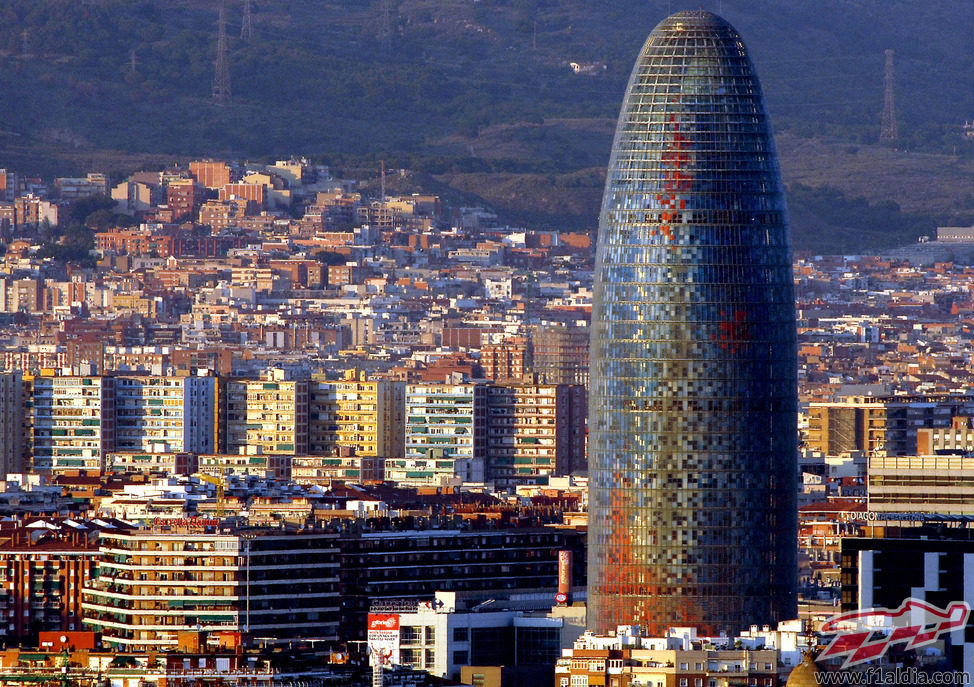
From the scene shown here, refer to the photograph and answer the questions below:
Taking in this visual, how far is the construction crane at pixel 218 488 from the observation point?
252 feet

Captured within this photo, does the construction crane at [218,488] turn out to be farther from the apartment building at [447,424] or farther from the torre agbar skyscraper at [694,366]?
the apartment building at [447,424]

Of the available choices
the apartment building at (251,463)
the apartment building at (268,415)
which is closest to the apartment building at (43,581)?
the apartment building at (251,463)

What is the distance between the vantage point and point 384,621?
57750mm

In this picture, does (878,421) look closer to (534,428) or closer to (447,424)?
(534,428)

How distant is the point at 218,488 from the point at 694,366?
22.2 meters

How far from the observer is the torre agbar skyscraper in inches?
2456

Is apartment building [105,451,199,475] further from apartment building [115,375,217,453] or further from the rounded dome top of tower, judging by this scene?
the rounded dome top of tower

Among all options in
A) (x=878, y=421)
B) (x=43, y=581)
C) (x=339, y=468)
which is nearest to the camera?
(x=43, y=581)

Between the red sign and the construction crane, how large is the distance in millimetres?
15983

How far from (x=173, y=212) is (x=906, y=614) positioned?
130m

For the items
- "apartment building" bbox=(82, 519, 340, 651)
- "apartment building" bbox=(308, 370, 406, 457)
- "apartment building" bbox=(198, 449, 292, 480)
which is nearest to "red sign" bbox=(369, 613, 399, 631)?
"apartment building" bbox=(82, 519, 340, 651)

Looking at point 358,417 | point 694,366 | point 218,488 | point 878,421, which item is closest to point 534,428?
point 358,417

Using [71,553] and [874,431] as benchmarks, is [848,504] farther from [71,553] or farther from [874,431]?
[71,553]

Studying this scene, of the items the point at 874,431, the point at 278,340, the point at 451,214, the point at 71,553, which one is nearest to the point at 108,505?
the point at 71,553
